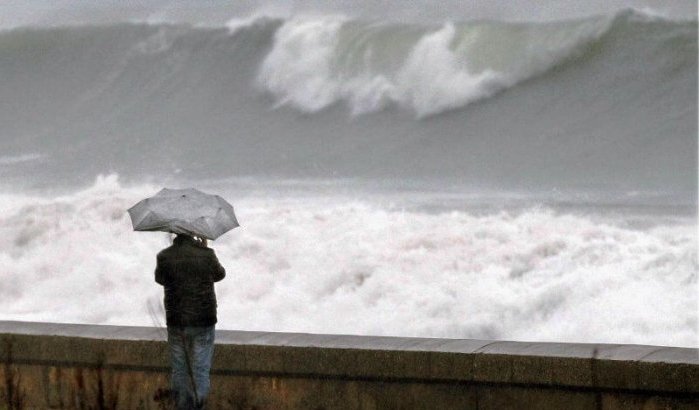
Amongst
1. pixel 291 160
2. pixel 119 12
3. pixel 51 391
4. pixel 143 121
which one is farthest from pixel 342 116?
pixel 51 391

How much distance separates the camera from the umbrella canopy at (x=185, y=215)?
6.55 meters

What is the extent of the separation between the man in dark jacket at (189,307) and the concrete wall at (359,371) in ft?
0.89

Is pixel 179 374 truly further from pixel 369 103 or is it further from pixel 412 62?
pixel 412 62

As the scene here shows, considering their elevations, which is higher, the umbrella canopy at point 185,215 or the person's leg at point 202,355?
the umbrella canopy at point 185,215

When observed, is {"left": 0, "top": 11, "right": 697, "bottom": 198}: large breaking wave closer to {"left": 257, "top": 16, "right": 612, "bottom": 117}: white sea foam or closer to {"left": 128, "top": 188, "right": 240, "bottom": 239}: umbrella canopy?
{"left": 257, "top": 16, "right": 612, "bottom": 117}: white sea foam

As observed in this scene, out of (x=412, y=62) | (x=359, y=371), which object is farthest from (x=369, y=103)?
(x=359, y=371)

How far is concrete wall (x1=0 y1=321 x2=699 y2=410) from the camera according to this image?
6113 millimetres

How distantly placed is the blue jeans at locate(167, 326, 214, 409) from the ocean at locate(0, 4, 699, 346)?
4195 mm

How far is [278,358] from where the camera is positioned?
22.4 feet

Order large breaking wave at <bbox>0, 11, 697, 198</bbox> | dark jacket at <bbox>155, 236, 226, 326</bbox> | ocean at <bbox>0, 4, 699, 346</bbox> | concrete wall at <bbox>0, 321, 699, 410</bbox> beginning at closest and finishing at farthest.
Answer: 1. concrete wall at <bbox>0, 321, 699, 410</bbox>
2. dark jacket at <bbox>155, 236, 226, 326</bbox>
3. ocean at <bbox>0, 4, 699, 346</bbox>
4. large breaking wave at <bbox>0, 11, 697, 198</bbox>

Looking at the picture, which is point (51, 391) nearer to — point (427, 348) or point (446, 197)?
point (427, 348)

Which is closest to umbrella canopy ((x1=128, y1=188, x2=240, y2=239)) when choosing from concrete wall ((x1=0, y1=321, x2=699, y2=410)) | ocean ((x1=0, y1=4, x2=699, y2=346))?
concrete wall ((x1=0, y1=321, x2=699, y2=410))

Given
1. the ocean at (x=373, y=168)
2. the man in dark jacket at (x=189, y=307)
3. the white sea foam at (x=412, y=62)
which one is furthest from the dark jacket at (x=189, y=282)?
the white sea foam at (x=412, y=62)

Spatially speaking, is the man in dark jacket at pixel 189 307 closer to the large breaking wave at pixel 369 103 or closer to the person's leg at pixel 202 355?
the person's leg at pixel 202 355
